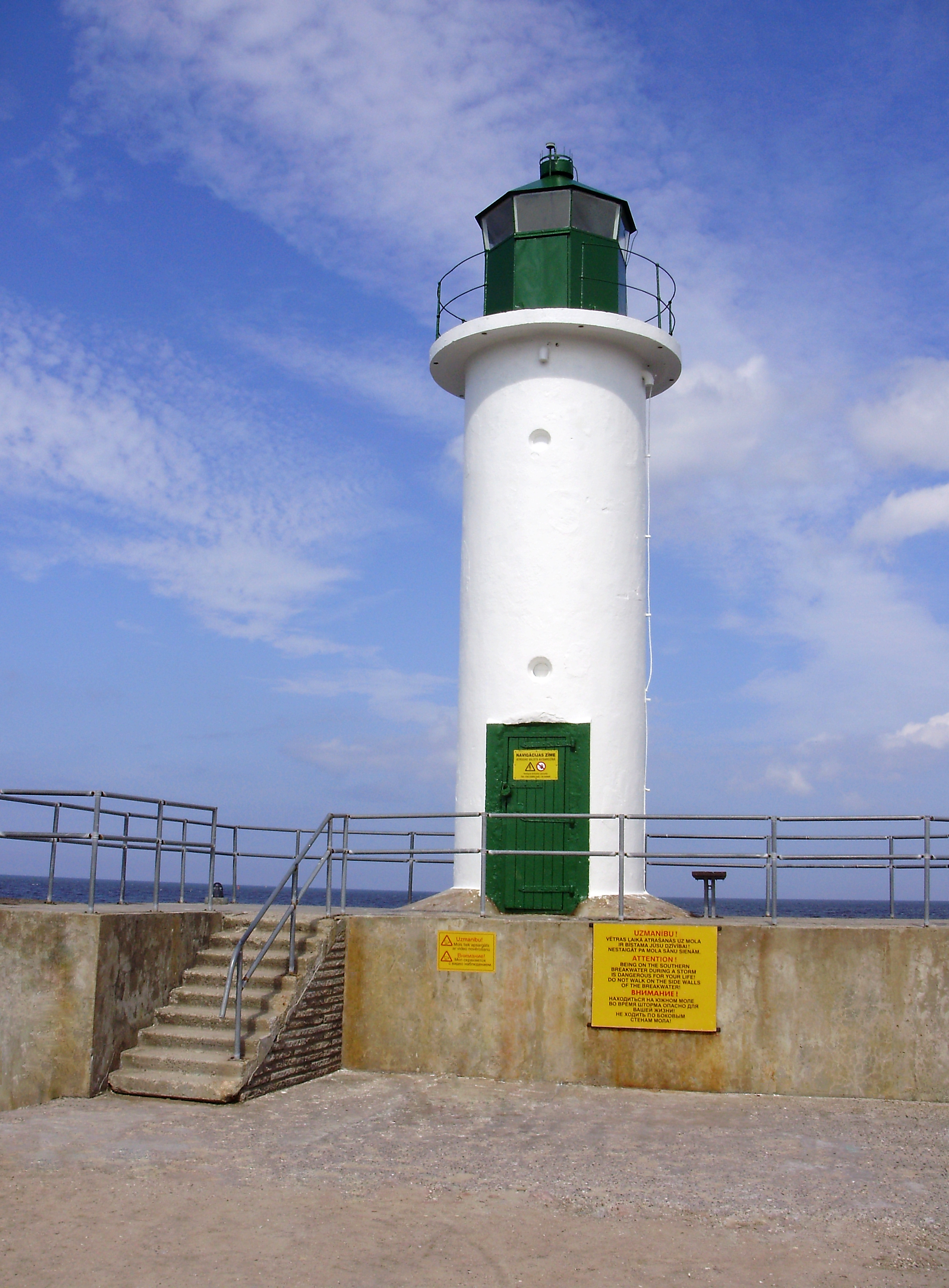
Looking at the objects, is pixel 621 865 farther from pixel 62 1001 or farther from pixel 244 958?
pixel 62 1001

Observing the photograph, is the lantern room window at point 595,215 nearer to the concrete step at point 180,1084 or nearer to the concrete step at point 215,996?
the concrete step at point 215,996

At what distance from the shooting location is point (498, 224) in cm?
1414

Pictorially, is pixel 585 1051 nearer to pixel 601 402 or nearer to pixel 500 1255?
pixel 500 1255

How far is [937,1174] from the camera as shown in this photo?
7285mm

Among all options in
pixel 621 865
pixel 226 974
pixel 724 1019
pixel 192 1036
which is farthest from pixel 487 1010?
pixel 192 1036

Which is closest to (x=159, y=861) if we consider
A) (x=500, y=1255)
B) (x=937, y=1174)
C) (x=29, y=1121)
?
(x=29, y=1121)

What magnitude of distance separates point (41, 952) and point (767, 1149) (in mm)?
5726

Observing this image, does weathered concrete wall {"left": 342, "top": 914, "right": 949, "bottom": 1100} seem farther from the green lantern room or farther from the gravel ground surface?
the green lantern room

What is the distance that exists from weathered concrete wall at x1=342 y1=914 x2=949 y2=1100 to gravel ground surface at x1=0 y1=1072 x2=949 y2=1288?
422 millimetres

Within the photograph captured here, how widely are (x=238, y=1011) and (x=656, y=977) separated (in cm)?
359

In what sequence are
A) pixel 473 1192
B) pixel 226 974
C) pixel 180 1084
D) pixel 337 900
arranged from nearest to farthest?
pixel 473 1192
pixel 180 1084
pixel 226 974
pixel 337 900

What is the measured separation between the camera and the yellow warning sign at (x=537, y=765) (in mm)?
12555

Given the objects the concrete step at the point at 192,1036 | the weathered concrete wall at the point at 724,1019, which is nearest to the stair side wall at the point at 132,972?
the concrete step at the point at 192,1036

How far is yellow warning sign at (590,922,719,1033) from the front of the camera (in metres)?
9.88
